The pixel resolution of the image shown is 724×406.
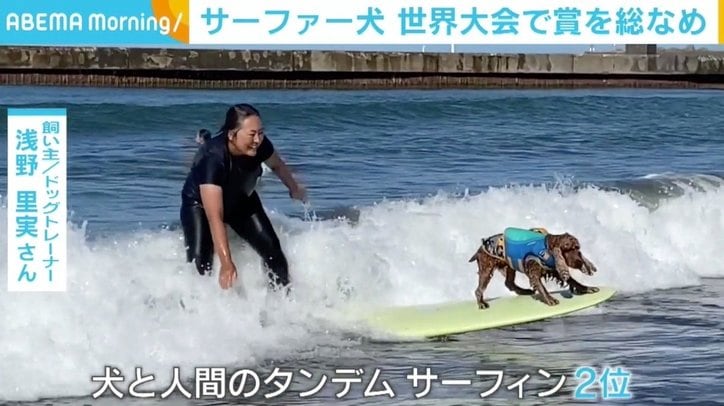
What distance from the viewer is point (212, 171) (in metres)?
6.64

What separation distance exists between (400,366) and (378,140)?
10.3 metres

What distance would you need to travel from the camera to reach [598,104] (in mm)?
21969

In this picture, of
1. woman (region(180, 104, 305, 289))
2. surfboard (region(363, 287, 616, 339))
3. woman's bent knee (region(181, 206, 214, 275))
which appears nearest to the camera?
woman (region(180, 104, 305, 289))

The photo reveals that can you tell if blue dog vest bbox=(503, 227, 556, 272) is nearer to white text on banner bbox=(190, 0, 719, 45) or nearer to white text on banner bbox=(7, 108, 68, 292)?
white text on banner bbox=(190, 0, 719, 45)

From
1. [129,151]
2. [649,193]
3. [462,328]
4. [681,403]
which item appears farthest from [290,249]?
[129,151]

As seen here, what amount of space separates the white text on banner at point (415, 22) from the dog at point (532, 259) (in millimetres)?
1162

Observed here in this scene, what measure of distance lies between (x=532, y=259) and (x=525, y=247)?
82 mm

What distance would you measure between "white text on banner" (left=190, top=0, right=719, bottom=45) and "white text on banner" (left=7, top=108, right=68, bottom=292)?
1410mm

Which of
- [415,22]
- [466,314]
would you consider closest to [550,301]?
[466,314]

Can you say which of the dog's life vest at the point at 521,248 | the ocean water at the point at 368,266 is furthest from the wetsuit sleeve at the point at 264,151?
the dog's life vest at the point at 521,248

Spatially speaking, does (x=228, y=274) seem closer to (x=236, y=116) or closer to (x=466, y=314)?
(x=236, y=116)

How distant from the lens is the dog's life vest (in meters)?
7.30
